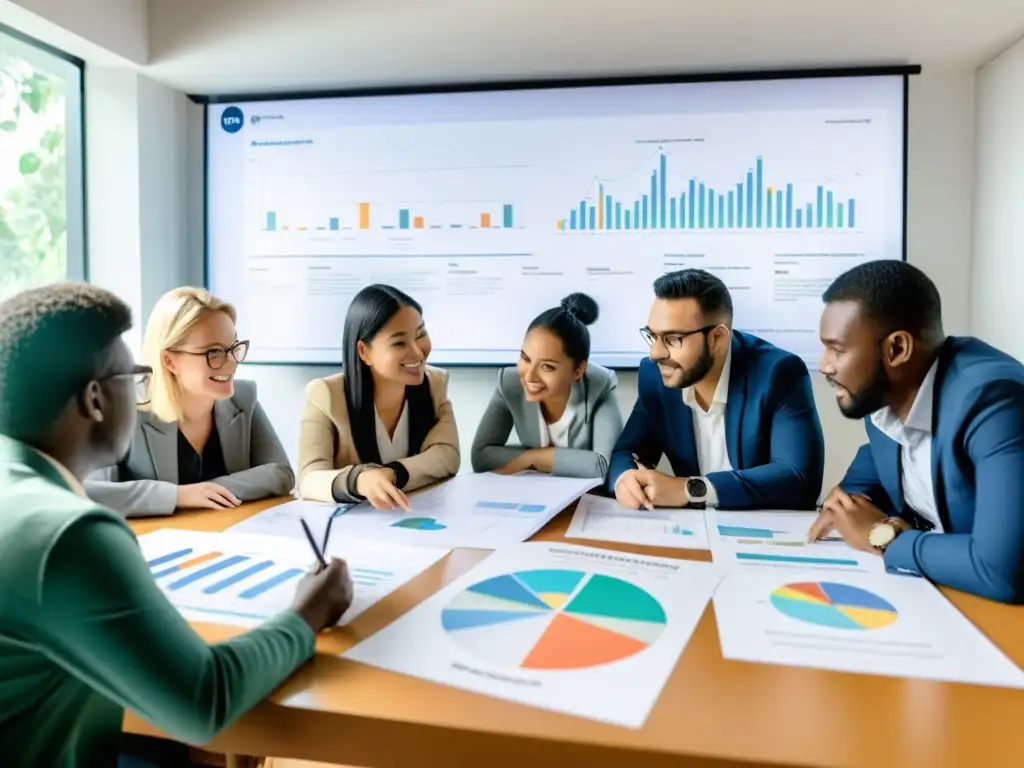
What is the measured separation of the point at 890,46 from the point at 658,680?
8.36 feet

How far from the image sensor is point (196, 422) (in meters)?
1.82

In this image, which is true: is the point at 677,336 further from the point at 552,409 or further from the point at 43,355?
the point at 43,355

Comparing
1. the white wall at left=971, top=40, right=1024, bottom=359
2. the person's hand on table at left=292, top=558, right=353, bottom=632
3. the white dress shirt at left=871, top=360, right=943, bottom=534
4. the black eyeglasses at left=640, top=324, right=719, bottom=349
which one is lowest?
the person's hand on table at left=292, top=558, right=353, bottom=632

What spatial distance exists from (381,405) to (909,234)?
6.91 ft

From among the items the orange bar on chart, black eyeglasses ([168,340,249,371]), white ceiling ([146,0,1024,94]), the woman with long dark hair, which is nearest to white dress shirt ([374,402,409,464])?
the woman with long dark hair

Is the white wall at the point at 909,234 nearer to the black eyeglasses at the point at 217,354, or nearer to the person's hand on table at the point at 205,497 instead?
the black eyeglasses at the point at 217,354

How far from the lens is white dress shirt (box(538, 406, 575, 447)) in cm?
226

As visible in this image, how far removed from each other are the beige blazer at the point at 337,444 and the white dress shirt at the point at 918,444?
3.42 ft

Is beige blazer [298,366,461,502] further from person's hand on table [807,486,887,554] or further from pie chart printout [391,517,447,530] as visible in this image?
person's hand on table [807,486,887,554]

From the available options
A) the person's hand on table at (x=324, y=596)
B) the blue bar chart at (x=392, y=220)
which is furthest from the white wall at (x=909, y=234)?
the person's hand on table at (x=324, y=596)

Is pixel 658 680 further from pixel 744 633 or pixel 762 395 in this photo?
pixel 762 395

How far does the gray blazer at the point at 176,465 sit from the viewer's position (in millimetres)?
1448

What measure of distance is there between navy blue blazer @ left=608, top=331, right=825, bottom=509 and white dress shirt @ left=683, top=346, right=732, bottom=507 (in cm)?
2

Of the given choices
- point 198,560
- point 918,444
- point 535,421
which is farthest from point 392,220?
point 918,444
